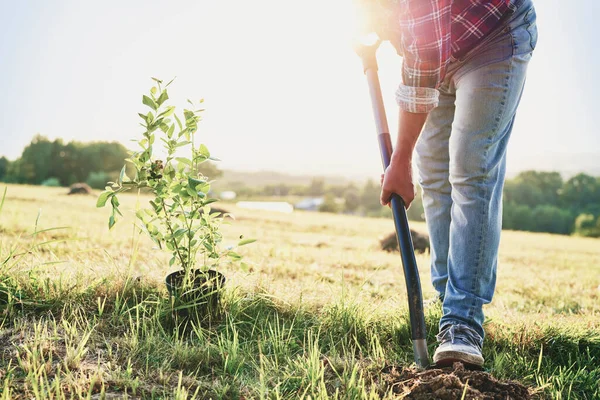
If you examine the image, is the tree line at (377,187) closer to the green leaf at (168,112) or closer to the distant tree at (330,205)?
the distant tree at (330,205)

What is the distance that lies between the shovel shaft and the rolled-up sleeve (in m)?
0.40

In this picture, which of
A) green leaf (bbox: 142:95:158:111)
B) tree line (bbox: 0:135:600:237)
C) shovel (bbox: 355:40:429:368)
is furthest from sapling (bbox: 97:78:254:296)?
tree line (bbox: 0:135:600:237)

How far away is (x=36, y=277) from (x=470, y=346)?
7.73 ft

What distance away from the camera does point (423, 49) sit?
223 cm

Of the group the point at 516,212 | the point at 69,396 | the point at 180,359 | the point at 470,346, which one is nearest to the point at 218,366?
the point at 180,359

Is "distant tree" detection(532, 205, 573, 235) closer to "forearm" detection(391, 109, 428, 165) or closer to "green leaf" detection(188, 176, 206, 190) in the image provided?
"forearm" detection(391, 109, 428, 165)

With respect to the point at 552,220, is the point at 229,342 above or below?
below

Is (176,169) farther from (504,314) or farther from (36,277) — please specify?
(504,314)

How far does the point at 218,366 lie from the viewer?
86.3 inches

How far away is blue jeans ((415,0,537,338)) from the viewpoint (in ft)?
8.00

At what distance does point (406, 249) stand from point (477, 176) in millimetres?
540

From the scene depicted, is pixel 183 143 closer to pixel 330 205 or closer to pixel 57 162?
pixel 330 205

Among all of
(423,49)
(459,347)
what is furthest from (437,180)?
(459,347)

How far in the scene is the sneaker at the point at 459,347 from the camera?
219cm
